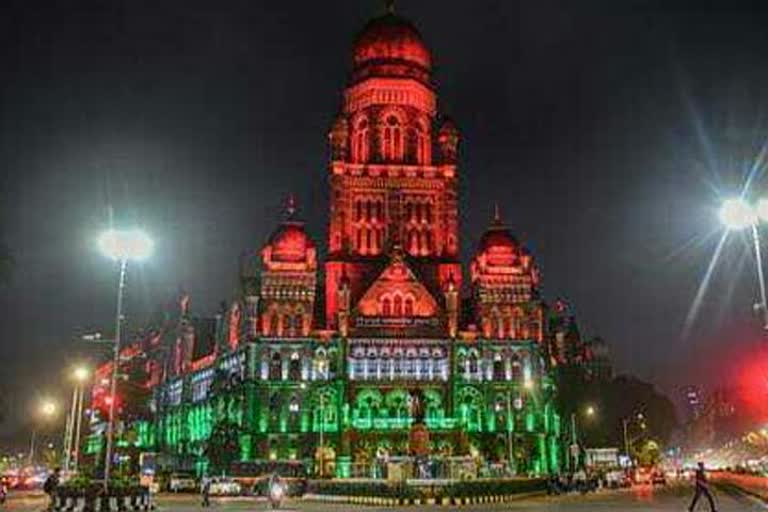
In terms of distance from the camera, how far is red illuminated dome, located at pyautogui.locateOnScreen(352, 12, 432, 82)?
103562 millimetres

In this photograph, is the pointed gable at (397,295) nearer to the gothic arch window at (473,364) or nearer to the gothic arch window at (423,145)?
the gothic arch window at (473,364)

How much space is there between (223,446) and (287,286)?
654 inches

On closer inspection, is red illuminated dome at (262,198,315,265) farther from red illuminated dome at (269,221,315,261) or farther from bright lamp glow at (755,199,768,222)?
bright lamp glow at (755,199,768,222)

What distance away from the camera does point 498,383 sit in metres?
90.3

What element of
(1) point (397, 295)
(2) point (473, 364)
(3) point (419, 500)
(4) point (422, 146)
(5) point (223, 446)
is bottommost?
(3) point (419, 500)

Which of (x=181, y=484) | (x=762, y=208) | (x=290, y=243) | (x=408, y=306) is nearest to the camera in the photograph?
(x=762, y=208)

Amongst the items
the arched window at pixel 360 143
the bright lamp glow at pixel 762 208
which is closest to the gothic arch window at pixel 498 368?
the arched window at pixel 360 143

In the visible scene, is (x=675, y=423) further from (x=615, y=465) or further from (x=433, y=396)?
(x=433, y=396)

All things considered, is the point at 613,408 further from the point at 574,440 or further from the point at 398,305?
the point at 398,305

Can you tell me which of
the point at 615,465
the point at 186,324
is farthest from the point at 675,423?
the point at 186,324

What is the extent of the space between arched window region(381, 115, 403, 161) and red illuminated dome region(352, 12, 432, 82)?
5.43 meters

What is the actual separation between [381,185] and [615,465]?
121 feet

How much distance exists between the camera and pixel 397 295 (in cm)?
9131

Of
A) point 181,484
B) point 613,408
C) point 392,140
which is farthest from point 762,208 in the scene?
point 613,408
